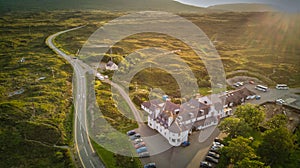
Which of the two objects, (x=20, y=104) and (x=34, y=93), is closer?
(x=20, y=104)

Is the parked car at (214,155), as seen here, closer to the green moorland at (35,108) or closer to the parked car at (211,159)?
the parked car at (211,159)

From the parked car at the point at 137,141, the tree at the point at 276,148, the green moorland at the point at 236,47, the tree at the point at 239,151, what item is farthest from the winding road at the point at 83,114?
the tree at the point at 276,148

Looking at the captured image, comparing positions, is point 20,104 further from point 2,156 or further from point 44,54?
point 44,54

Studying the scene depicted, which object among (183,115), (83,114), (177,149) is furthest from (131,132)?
(83,114)

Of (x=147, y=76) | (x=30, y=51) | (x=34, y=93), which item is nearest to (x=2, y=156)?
(x=34, y=93)

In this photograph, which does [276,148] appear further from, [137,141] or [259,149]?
[137,141]

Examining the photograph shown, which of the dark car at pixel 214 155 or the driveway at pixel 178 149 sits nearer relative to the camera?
the driveway at pixel 178 149
